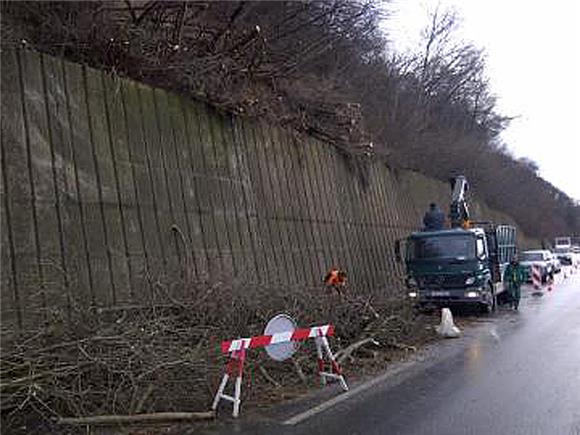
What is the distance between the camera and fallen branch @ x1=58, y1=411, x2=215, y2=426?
807cm

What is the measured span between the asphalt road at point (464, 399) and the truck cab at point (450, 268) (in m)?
6.41

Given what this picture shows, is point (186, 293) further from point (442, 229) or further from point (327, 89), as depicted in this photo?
point (327, 89)

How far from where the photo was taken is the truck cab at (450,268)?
2158 cm

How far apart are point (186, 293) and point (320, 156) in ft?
43.4

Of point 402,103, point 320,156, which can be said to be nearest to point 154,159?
point 320,156

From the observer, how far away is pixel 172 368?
909 centimetres

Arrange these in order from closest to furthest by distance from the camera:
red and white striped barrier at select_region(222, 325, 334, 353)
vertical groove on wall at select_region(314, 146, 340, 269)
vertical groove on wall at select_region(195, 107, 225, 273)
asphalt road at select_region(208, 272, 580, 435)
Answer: asphalt road at select_region(208, 272, 580, 435) → red and white striped barrier at select_region(222, 325, 334, 353) → vertical groove on wall at select_region(195, 107, 225, 273) → vertical groove on wall at select_region(314, 146, 340, 269)

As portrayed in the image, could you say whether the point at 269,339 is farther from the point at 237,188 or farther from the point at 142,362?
the point at 237,188

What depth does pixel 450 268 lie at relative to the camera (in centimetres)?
2177

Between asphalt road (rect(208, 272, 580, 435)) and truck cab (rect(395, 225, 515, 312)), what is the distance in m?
6.41

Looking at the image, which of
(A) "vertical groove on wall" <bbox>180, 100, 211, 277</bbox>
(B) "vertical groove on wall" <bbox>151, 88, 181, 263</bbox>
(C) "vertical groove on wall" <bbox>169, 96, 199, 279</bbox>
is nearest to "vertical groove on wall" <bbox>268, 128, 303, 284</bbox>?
(A) "vertical groove on wall" <bbox>180, 100, 211, 277</bbox>

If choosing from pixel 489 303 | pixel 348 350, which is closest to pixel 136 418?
pixel 348 350

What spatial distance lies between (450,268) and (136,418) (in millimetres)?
14688

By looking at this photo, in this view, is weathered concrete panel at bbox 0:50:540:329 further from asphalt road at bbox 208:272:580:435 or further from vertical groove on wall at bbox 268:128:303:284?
asphalt road at bbox 208:272:580:435
